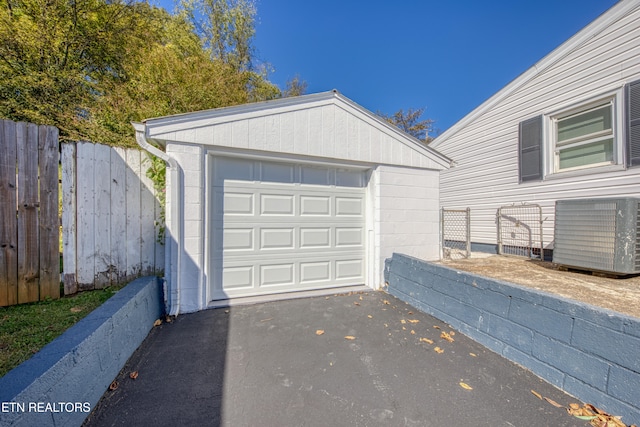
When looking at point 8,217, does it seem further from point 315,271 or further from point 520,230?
point 520,230

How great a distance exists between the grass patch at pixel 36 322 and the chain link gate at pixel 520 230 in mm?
6846

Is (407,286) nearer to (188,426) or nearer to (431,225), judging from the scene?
(431,225)

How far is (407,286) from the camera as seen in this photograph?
12.0 ft

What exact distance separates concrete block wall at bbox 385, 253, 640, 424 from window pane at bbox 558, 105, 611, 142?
14.2ft

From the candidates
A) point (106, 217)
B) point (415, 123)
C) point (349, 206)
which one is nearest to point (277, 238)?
point (349, 206)

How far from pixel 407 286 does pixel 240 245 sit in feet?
8.52

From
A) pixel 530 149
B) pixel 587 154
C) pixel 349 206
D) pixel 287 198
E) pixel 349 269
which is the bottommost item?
pixel 349 269

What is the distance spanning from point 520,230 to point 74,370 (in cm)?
711

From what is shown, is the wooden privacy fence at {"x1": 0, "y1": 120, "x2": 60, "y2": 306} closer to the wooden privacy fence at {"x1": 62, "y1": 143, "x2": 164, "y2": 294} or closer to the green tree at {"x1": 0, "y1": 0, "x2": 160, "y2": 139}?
the wooden privacy fence at {"x1": 62, "y1": 143, "x2": 164, "y2": 294}

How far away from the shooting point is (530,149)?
17.0 ft

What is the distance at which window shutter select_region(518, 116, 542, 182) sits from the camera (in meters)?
5.04

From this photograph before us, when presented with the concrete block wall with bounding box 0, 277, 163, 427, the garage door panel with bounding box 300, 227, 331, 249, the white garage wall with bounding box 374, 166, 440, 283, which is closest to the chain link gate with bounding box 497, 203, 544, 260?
the white garage wall with bounding box 374, 166, 440, 283

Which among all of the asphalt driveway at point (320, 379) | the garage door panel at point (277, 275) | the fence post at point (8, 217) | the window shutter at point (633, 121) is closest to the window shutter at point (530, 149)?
the window shutter at point (633, 121)

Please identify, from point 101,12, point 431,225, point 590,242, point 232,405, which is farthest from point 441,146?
point 101,12
